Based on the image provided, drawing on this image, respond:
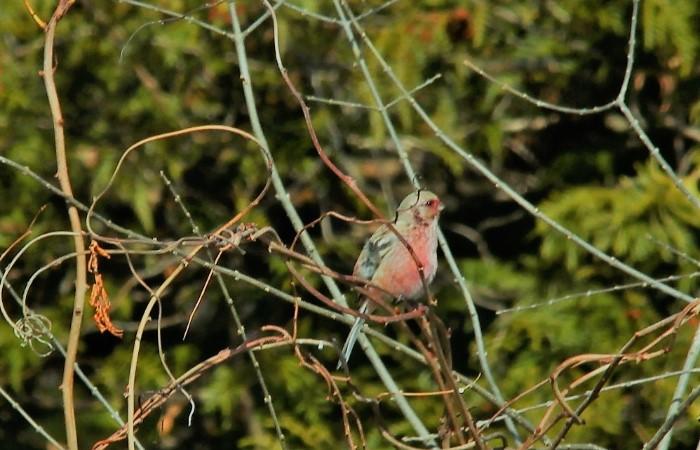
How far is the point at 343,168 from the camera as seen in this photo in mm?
6191

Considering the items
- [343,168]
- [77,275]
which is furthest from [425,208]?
[77,275]

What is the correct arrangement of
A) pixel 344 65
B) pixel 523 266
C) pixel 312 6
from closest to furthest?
pixel 312 6 → pixel 344 65 → pixel 523 266

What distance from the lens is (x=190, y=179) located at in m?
6.24

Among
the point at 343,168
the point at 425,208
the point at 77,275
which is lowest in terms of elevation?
the point at 343,168

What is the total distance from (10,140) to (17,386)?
1119 millimetres

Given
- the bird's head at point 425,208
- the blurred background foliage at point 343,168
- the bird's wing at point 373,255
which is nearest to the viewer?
the bird's head at point 425,208

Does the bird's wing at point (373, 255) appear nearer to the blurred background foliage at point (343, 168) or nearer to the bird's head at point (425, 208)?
the bird's head at point (425, 208)

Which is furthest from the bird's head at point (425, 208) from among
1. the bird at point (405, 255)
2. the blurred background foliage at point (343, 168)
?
the blurred background foliage at point (343, 168)

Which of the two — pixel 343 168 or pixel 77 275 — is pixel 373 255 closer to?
pixel 343 168

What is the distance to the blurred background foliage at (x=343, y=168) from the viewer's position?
Result: 19.1 ft

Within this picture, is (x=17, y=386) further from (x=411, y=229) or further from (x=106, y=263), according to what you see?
(x=411, y=229)

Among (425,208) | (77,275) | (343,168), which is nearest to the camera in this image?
(77,275)

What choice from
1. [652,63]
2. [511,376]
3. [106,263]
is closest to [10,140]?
[106,263]

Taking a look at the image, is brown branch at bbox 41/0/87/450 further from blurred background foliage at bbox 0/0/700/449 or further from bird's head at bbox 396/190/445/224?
blurred background foliage at bbox 0/0/700/449
